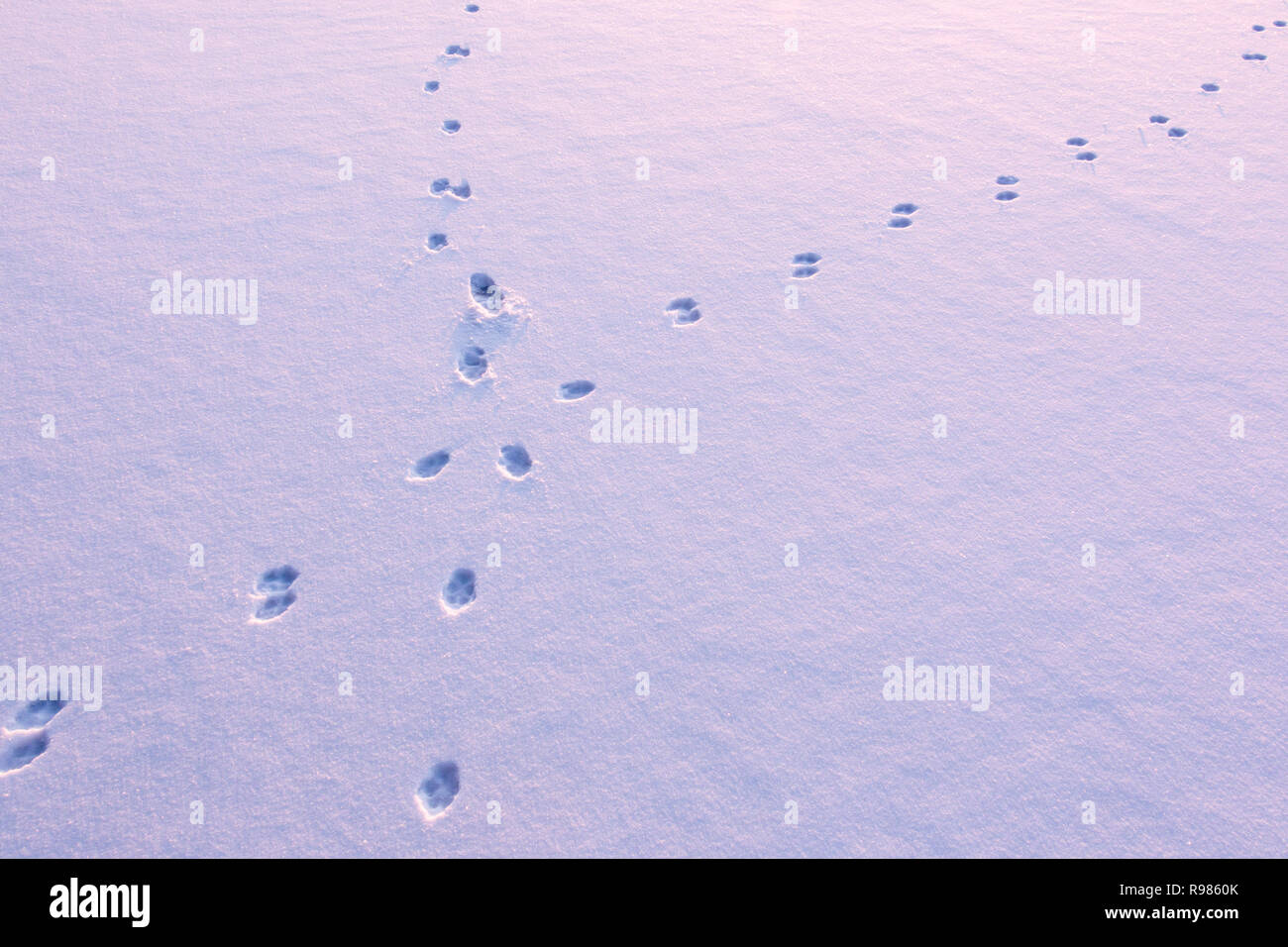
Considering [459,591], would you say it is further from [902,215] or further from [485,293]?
[902,215]

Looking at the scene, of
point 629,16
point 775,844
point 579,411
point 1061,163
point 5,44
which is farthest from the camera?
point 629,16

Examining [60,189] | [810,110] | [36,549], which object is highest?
[810,110]

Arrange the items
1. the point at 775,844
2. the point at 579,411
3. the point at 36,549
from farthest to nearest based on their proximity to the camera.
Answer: the point at 579,411, the point at 36,549, the point at 775,844

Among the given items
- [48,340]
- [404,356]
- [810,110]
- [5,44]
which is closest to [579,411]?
[404,356]

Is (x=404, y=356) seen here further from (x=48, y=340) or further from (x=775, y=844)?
(x=775, y=844)

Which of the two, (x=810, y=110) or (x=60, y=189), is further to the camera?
(x=810, y=110)

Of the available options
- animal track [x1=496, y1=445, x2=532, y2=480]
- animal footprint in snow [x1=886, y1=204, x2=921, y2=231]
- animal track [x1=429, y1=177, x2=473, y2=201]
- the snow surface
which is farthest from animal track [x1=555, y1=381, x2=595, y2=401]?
animal footprint in snow [x1=886, y1=204, x2=921, y2=231]

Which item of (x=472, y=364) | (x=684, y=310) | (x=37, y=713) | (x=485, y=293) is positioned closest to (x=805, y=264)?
(x=684, y=310)
